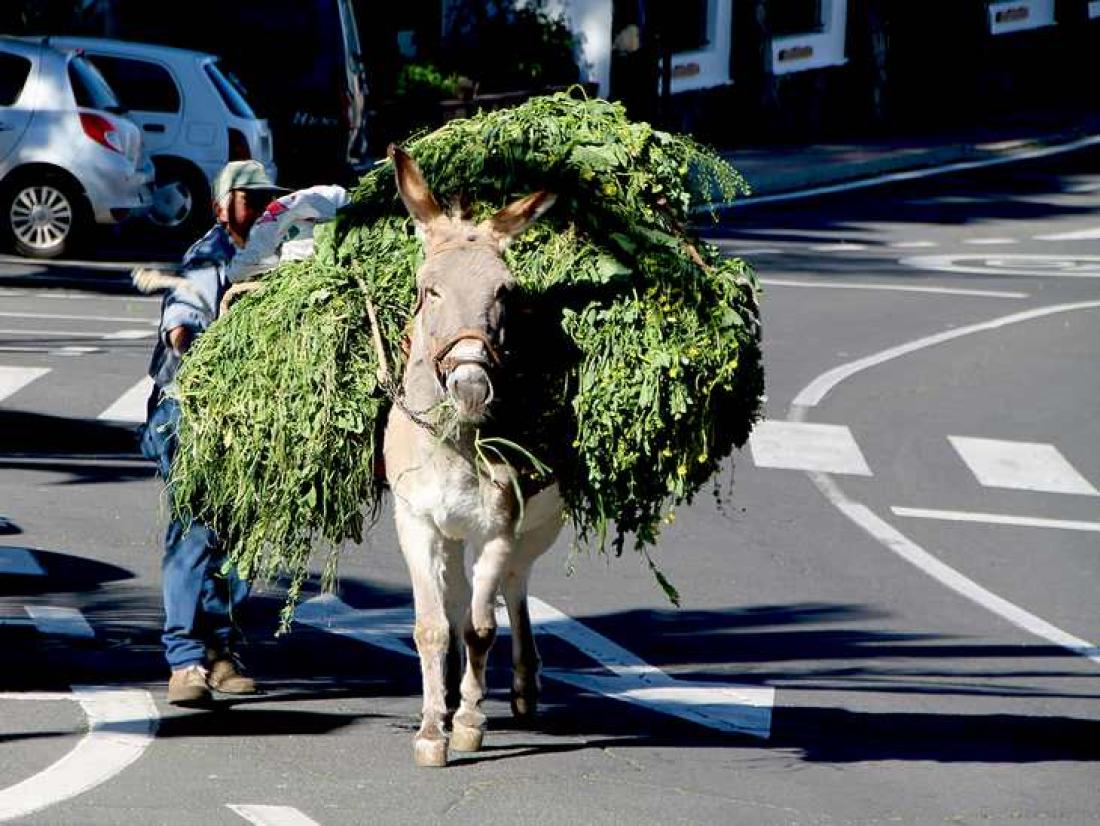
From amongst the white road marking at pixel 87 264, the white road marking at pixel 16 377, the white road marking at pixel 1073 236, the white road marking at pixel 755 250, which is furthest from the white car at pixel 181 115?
the white road marking at pixel 1073 236

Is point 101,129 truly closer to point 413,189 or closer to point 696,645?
point 696,645

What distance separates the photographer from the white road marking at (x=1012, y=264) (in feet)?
83.9

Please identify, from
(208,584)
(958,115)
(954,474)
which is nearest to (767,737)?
(208,584)

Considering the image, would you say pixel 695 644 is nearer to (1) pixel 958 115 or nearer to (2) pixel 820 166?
(2) pixel 820 166

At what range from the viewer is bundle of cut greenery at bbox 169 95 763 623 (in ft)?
25.3

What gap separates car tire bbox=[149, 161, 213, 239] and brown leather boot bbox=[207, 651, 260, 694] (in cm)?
1615

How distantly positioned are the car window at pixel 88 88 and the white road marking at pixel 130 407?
288 inches

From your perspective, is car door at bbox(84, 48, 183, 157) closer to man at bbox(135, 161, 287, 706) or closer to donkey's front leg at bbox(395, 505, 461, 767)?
man at bbox(135, 161, 287, 706)

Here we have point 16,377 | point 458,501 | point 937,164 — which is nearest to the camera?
point 458,501

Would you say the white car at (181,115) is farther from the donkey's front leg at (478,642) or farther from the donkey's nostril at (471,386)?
the donkey's nostril at (471,386)

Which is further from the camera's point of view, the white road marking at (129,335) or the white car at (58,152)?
the white car at (58,152)

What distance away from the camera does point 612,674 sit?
369 inches

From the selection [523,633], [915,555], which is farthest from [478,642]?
[915,555]

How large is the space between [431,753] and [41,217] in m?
16.1
